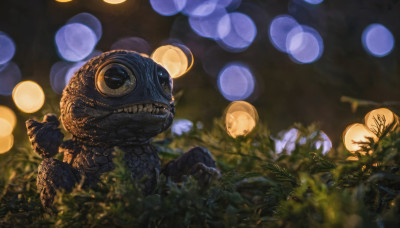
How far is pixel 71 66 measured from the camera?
1932 millimetres

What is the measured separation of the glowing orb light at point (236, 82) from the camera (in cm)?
216

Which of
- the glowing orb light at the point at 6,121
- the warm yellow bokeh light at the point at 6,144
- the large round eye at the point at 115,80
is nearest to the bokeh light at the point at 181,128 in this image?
the large round eye at the point at 115,80

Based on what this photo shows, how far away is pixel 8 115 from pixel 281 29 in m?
1.95

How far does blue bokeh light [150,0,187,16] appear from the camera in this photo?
1668 millimetres

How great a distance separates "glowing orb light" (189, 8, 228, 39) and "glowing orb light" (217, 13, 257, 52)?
0.03 metres

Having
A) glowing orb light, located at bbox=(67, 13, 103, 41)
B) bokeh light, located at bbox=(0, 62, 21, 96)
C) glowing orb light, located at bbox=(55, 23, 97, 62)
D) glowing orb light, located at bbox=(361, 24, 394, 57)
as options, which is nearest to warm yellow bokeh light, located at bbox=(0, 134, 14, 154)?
bokeh light, located at bbox=(0, 62, 21, 96)

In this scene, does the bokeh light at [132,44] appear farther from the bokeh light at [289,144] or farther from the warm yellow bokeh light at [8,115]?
the bokeh light at [289,144]

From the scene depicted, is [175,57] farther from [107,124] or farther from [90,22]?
[107,124]

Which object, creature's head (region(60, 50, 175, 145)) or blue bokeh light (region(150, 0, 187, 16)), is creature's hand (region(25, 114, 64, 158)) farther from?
blue bokeh light (region(150, 0, 187, 16))

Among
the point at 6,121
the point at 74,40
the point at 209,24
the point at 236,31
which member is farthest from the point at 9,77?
the point at 236,31

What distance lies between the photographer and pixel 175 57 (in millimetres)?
1992

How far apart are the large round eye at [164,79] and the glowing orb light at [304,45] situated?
1093 mm

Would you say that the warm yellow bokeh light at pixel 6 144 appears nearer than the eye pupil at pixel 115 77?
No

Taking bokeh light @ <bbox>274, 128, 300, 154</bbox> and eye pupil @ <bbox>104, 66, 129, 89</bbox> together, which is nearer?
eye pupil @ <bbox>104, 66, 129, 89</bbox>
